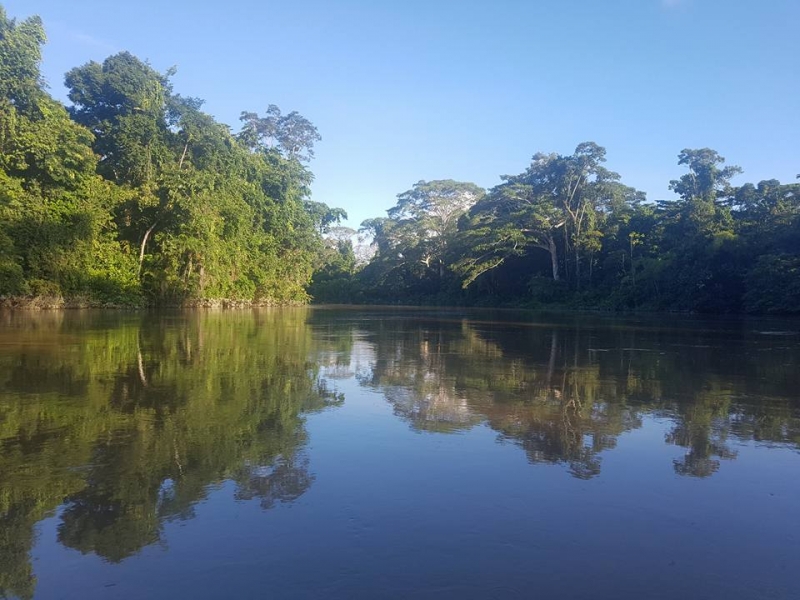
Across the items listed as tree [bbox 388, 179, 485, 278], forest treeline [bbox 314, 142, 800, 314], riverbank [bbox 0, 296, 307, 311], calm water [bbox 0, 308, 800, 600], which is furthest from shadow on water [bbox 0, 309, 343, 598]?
tree [bbox 388, 179, 485, 278]

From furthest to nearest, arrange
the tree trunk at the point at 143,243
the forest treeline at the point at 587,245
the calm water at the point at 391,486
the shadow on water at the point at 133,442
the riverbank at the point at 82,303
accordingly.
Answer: the forest treeline at the point at 587,245 → the tree trunk at the point at 143,243 → the riverbank at the point at 82,303 → the shadow on water at the point at 133,442 → the calm water at the point at 391,486

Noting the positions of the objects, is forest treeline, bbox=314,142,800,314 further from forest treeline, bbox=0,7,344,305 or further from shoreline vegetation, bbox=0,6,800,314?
forest treeline, bbox=0,7,344,305

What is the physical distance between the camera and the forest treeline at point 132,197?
25234mm

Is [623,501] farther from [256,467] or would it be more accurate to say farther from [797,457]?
[256,467]

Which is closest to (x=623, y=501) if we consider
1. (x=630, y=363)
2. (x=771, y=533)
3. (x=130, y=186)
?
(x=771, y=533)

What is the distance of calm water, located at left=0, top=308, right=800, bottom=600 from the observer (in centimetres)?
258

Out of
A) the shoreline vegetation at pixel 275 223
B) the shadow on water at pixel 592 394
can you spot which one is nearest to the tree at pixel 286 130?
the shoreline vegetation at pixel 275 223

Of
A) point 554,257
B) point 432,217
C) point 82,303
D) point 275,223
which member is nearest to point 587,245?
point 554,257

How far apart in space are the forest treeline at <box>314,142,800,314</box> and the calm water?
31.0 meters

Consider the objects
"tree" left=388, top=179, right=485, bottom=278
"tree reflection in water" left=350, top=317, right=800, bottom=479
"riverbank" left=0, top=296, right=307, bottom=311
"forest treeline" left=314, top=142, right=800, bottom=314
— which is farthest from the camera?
"tree" left=388, top=179, right=485, bottom=278

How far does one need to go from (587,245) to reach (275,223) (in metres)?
25.1

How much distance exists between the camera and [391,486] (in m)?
3.71

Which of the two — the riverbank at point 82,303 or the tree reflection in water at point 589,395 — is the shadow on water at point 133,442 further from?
the riverbank at point 82,303

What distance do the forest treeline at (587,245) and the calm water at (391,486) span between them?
3096cm
